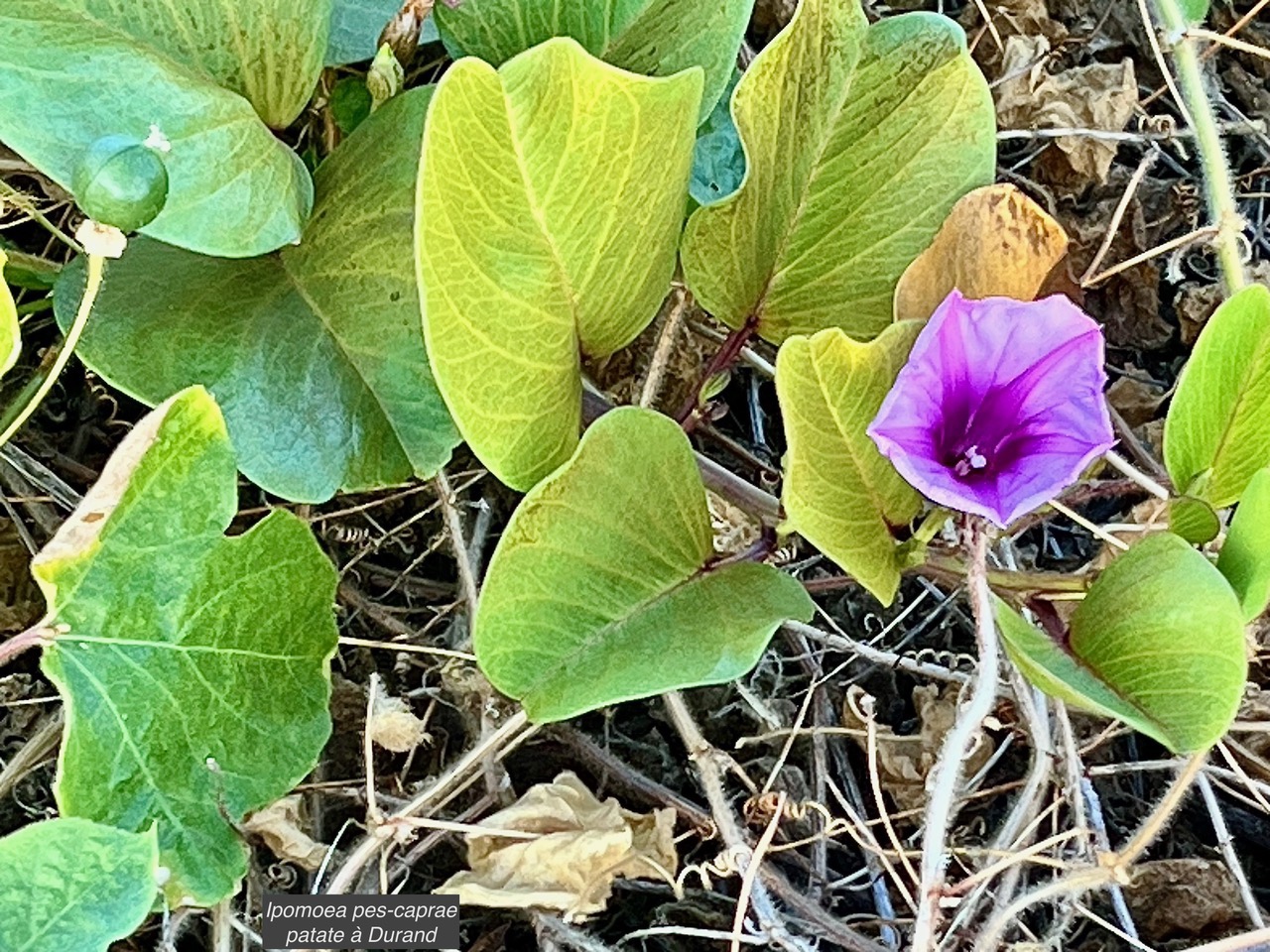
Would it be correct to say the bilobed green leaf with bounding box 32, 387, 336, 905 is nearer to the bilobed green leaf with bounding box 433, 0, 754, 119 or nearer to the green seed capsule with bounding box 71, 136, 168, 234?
the green seed capsule with bounding box 71, 136, 168, 234

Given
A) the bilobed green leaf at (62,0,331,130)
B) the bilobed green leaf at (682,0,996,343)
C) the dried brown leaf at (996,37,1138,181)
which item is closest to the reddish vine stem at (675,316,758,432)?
the bilobed green leaf at (682,0,996,343)

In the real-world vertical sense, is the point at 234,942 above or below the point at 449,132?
below

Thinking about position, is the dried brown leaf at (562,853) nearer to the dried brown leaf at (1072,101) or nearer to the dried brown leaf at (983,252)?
the dried brown leaf at (983,252)

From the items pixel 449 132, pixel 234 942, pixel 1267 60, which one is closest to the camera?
pixel 449 132

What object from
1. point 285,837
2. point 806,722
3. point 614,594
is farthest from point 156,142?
point 806,722

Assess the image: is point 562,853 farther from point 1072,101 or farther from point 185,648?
point 1072,101

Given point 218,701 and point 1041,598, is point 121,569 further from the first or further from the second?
point 1041,598

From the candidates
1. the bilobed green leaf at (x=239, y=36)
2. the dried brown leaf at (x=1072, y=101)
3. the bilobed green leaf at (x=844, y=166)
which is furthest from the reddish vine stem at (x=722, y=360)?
the dried brown leaf at (x=1072, y=101)

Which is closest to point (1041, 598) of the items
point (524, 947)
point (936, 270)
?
point (936, 270)
